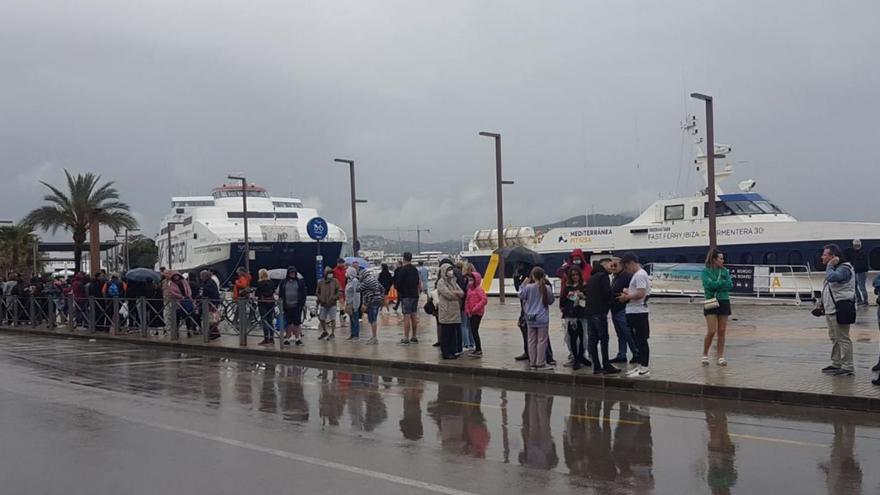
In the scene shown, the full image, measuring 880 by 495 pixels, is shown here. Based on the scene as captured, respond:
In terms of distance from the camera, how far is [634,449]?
7430 mm

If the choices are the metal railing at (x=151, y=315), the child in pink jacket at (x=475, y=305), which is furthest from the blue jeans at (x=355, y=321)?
the child in pink jacket at (x=475, y=305)

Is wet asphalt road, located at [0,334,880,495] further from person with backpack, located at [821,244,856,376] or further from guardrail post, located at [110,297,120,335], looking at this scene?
guardrail post, located at [110,297,120,335]

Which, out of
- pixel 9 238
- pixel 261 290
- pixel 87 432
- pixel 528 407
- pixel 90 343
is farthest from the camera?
pixel 9 238

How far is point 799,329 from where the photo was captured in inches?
653

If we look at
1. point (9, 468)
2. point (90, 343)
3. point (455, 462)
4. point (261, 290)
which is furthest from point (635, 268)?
point (90, 343)

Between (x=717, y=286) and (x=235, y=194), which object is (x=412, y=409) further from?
(x=235, y=194)

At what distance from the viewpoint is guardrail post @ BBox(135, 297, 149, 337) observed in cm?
2088

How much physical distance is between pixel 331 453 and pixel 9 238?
62.9m

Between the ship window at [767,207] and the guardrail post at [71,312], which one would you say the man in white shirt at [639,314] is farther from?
the ship window at [767,207]

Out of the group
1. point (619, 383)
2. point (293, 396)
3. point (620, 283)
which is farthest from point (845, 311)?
point (293, 396)

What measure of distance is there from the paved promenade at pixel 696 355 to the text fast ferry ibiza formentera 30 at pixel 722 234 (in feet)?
32.6

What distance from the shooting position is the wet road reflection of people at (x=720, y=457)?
616cm

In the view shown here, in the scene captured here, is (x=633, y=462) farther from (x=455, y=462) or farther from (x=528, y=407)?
(x=528, y=407)

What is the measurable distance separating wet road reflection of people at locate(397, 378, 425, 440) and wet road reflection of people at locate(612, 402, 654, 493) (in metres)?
1.99
